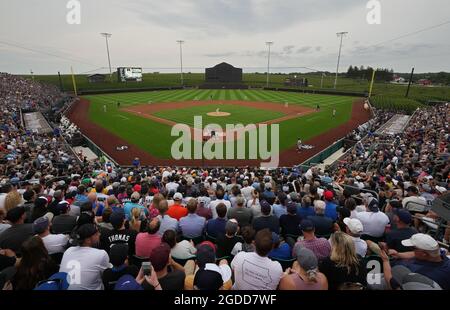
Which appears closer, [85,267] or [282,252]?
[85,267]

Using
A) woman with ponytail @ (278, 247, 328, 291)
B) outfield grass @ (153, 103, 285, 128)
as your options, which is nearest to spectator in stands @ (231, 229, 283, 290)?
woman with ponytail @ (278, 247, 328, 291)

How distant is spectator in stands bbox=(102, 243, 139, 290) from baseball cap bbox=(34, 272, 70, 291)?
1.64 ft

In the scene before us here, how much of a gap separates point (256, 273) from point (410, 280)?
1973mm

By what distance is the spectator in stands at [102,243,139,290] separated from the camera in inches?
149

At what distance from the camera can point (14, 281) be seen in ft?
11.5

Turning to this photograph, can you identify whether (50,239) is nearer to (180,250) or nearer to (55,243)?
(55,243)

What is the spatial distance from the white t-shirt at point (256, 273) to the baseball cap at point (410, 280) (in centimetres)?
159

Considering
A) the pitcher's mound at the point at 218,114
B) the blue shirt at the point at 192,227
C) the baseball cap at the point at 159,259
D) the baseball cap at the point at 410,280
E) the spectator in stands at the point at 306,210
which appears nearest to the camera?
the baseball cap at the point at 410,280

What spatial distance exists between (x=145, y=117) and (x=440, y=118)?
32.9 meters

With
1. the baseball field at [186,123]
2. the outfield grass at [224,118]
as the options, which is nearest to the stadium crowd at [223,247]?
the baseball field at [186,123]

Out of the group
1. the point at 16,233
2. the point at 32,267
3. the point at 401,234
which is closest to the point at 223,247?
the point at 32,267

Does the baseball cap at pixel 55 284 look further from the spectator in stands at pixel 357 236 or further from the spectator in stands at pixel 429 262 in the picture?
the spectator in stands at pixel 429 262

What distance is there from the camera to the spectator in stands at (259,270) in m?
3.61

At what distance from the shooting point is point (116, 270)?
3865 mm
